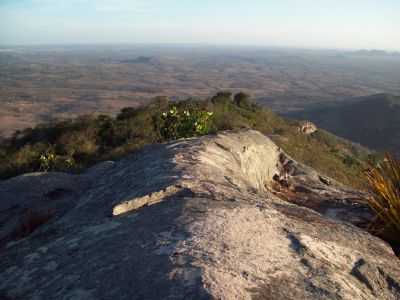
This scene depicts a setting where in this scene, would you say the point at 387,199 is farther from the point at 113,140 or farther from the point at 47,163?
the point at 113,140

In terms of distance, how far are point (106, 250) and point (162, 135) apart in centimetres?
969

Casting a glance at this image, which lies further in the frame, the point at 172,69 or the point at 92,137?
the point at 172,69

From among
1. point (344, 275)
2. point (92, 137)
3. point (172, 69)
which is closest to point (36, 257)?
point (344, 275)

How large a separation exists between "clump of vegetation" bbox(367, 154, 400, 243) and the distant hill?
40836 mm

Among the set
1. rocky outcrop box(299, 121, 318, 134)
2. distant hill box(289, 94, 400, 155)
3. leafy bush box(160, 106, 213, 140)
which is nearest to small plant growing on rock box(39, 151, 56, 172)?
leafy bush box(160, 106, 213, 140)

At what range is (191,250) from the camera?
2.75 metres

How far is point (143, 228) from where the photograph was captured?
321 cm

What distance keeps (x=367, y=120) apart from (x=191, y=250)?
60.8 meters

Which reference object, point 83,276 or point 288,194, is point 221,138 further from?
point 83,276

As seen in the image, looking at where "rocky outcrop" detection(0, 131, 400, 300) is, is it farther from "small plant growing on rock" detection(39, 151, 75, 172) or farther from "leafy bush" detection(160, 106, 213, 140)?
"small plant growing on rock" detection(39, 151, 75, 172)

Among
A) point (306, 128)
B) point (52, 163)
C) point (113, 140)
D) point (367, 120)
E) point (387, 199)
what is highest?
point (387, 199)

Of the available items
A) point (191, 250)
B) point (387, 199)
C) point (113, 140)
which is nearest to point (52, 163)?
point (113, 140)

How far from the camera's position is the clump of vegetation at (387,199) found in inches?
182

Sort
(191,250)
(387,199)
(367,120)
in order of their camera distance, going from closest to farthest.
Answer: (191,250)
(387,199)
(367,120)
